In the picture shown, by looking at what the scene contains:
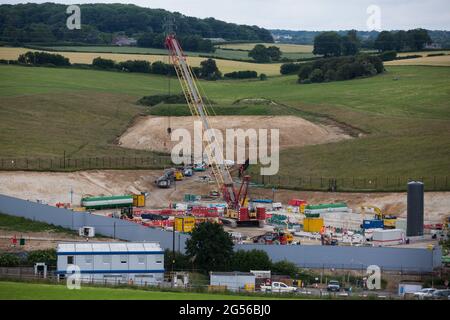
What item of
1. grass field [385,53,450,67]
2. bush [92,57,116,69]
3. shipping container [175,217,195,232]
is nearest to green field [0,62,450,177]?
grass field [385,53,450,67]

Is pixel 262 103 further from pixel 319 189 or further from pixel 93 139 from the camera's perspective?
pixel 319 189

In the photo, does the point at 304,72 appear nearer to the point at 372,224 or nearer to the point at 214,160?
the point at 214,160

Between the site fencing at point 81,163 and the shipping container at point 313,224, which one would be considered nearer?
the shipping container at point 313,224

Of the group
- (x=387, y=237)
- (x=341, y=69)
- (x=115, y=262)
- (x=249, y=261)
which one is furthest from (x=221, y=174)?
(x=341, y=69)

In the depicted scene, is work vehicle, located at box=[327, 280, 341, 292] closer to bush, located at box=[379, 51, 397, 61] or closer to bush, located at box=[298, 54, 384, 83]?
bush, located at box=[298, 54, 384, 83]

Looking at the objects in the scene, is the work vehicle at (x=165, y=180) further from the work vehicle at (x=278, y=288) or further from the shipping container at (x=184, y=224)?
the work vehicle at (x=278, y=288)

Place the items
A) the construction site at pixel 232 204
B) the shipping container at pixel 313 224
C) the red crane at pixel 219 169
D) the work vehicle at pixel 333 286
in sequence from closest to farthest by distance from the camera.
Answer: the work vehicle at pixel 333 286
the construction site at pixel 232 204
the shipping container at pixel 313 224
the red crane at pixel 219 169

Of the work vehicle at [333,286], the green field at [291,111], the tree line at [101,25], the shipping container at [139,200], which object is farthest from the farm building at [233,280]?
the tree line at [101,25]
